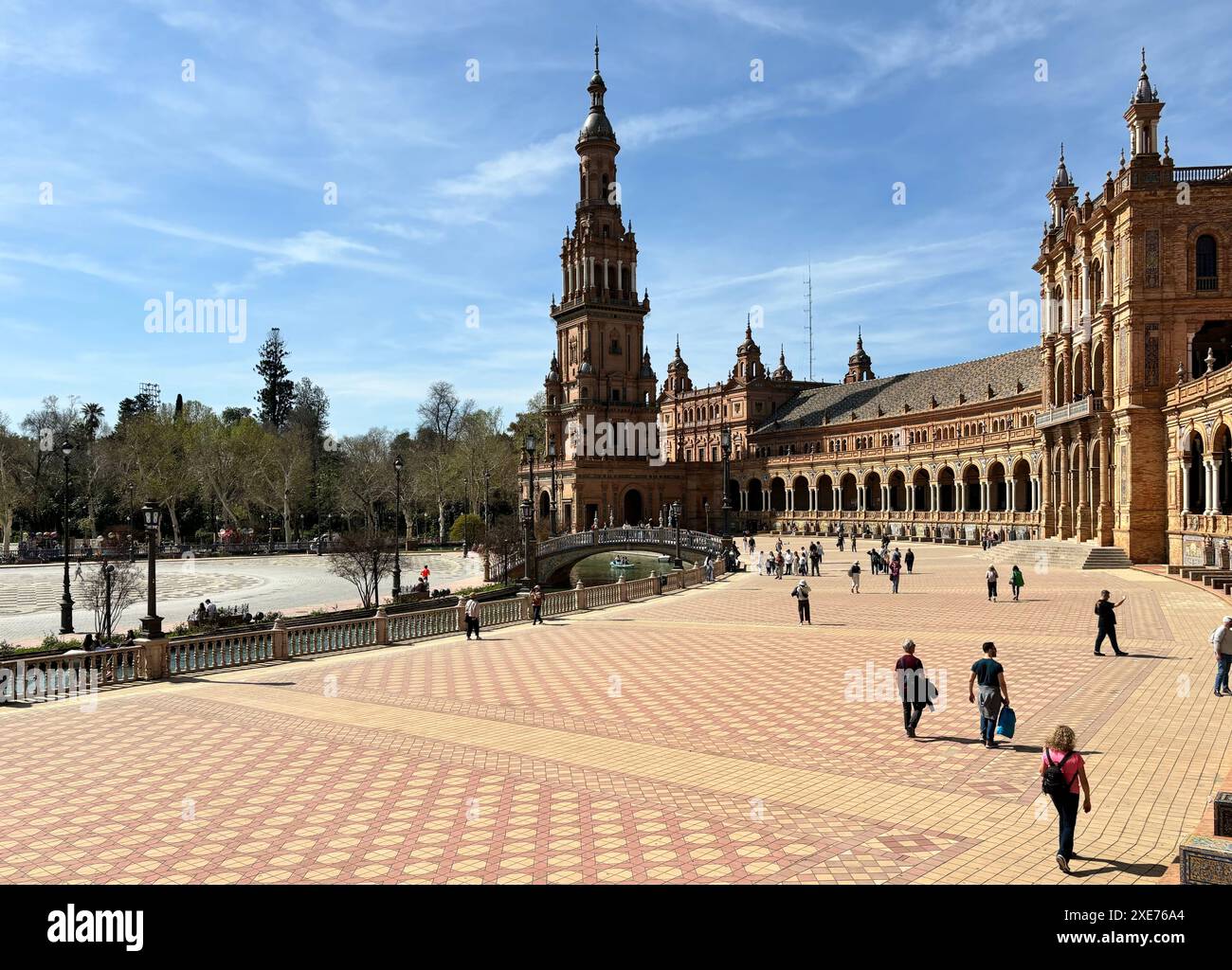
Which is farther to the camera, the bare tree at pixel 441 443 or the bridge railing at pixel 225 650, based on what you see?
the bare tree at pixel 441 443

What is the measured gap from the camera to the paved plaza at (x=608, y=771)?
840 centimetres

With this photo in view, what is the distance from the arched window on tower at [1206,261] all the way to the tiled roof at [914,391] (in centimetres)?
2734

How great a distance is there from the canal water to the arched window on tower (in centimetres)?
3626

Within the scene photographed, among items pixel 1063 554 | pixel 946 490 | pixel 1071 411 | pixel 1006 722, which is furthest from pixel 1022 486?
pixel 1006 722

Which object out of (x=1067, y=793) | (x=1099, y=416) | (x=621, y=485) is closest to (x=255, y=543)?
(x=621, y=485)

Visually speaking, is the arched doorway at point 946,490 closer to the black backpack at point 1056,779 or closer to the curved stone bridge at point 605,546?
the curved stone bridge at point 605,546

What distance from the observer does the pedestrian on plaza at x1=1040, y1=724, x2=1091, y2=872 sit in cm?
790

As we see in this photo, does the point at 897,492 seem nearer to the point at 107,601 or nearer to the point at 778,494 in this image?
the point at 778,494

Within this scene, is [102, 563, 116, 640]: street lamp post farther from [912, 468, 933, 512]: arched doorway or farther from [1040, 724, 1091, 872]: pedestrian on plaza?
[912, 468, 933, 512]: arched doorway

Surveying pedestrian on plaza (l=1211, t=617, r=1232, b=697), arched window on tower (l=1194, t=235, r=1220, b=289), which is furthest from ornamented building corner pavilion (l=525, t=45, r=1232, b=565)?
pedestrian on plaza (l=1211, t=617, r=1232, b=697)

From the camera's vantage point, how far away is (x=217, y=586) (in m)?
53.8

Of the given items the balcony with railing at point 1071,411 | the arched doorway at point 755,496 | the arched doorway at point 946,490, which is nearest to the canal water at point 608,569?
the arched doorway at point 755,496

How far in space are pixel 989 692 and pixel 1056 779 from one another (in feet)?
14.1

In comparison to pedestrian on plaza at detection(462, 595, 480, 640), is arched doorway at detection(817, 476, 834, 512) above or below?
above
